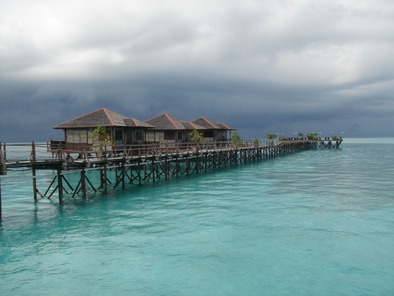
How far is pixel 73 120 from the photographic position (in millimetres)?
39469

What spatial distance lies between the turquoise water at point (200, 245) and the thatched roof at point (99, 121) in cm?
1249

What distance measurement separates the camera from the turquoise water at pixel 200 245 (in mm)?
12023

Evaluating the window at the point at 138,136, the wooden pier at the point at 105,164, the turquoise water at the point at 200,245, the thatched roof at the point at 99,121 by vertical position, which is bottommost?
the turquoise water at the point at 200,245

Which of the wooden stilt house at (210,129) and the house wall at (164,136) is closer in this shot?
the house wall at (164,136)

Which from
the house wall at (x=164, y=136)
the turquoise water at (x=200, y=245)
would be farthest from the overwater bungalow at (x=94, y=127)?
the turquoise water at (x=200, y=245)

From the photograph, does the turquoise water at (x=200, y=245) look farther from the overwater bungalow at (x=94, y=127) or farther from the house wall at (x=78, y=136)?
the house wall at (x=78, y=136)

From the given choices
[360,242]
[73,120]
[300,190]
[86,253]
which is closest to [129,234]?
[86,253]

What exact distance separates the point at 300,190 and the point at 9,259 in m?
22.6

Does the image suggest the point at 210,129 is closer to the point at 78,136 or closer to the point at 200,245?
the point at 78,136

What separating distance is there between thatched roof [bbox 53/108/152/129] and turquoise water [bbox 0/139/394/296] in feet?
41.0

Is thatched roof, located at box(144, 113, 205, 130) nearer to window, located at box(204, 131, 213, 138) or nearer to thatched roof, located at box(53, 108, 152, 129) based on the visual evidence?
window, located at box(204, 131, 213, 138)

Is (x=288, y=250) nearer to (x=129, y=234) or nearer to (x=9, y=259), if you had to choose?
(x=129, y=234)

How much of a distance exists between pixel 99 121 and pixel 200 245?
1015 inches

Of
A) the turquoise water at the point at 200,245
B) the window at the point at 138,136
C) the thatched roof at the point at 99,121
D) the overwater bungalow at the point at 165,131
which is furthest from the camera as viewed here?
the overwater bungalow at the point at 165,131
